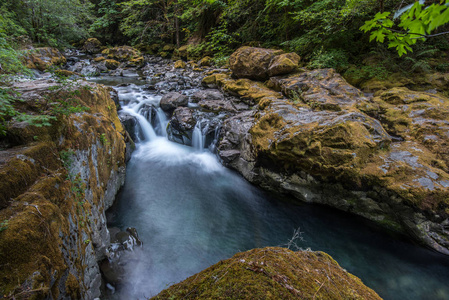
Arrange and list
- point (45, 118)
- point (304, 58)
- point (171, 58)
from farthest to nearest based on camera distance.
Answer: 1. point (171, 58)
2. point (304, 58)
3. point (45, 118)

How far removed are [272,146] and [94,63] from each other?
18716mm

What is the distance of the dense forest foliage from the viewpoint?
6.61 metres

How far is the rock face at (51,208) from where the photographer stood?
1.59 metres

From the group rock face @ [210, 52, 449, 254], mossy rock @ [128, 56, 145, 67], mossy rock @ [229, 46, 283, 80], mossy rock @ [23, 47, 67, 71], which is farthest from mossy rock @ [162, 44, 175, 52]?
rock face @ [210, 52, 449, 254]

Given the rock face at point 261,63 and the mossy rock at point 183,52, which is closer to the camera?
the rock face at point 261,63

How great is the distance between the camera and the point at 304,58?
31.1ft

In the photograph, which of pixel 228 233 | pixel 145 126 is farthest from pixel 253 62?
pixel 228 233

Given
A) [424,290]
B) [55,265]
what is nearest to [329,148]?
[424,290]

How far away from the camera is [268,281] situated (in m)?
1.26

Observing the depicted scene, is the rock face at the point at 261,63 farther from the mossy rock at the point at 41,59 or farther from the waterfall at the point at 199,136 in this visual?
the mossy rock at the point at 41,59

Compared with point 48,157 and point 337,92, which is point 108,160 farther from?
point 337,92

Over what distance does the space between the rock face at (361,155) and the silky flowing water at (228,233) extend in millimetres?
457

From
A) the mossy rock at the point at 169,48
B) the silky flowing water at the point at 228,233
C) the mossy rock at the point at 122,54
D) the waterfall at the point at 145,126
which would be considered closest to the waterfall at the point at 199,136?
the silky flowing water at the point at 228,233

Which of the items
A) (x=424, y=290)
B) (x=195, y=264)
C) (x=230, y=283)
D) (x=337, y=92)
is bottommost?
(x=424, y=290)
